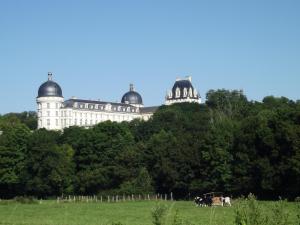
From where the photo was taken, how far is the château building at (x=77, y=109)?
153 meters

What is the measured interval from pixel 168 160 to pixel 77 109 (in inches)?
4055

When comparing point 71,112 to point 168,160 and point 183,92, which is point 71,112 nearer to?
point 183,92

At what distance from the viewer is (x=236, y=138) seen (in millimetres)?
54125

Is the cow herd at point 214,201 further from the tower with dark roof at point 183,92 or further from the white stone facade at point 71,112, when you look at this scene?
the tower with dark roof at point 183,92

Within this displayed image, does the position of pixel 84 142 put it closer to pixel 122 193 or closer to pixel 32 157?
pixel 32 157

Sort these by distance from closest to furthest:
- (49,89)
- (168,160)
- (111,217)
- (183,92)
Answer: (111,217) → (168,160) → (49,89) → (183,92)

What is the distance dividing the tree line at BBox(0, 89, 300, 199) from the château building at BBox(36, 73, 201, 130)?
7220 centimetres

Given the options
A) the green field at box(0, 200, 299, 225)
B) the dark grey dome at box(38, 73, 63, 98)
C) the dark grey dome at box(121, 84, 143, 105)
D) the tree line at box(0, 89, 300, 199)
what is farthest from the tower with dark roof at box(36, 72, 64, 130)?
the green field at box(0, 200, 299, 225)

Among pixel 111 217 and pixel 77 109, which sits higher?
pixel 77 109

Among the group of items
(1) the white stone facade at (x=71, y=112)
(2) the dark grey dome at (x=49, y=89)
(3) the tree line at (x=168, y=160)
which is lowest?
(3) the tree line at (x=168, y=160)

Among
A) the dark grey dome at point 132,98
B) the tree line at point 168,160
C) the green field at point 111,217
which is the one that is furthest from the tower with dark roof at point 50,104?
the green field at point 111,217

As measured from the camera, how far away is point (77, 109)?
158250mm

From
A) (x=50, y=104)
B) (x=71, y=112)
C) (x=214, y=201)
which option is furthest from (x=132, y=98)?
(x=214, y=201)

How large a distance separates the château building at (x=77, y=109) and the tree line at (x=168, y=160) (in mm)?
72195
